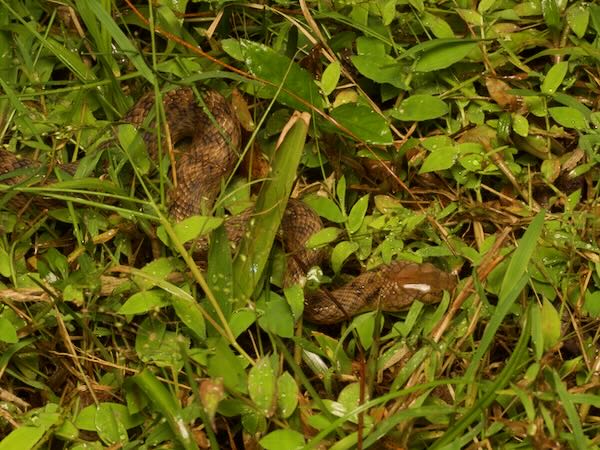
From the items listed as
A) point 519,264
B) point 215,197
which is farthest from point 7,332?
point 519,264

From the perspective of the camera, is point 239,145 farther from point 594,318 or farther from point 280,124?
point 594,318

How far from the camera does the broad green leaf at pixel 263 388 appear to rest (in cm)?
A: 299

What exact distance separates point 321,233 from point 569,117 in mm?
1061

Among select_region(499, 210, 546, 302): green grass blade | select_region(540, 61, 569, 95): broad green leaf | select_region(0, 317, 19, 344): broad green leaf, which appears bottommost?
select_region(0, 317, 19, 344): broad green leaf

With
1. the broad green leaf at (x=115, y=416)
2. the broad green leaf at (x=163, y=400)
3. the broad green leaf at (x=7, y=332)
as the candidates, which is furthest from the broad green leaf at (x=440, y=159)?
the broad green leaf at (x=7, y=332)

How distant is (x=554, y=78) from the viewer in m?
3.66

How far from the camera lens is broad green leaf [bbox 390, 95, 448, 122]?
366 cm

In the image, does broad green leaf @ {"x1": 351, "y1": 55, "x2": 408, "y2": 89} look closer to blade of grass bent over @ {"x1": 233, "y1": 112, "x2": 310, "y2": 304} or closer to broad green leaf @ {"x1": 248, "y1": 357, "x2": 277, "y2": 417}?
blade of grass bent over @ {"x1": 233, "y1": 112, "x2": 310, "y2": 304}

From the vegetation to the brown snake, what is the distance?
7cm

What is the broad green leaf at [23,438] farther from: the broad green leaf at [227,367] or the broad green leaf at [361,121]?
the broad green leaf at [361,121]

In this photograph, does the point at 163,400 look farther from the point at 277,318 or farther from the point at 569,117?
the point at 569,117

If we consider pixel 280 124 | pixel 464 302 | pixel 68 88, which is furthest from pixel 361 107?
pixel 68 88

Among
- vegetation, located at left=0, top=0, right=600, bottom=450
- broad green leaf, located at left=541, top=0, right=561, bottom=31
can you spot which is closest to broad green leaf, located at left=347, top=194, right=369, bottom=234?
vegetation, located at left=0, top=0, right=600, bottom=450

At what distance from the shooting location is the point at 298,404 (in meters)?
3.18
